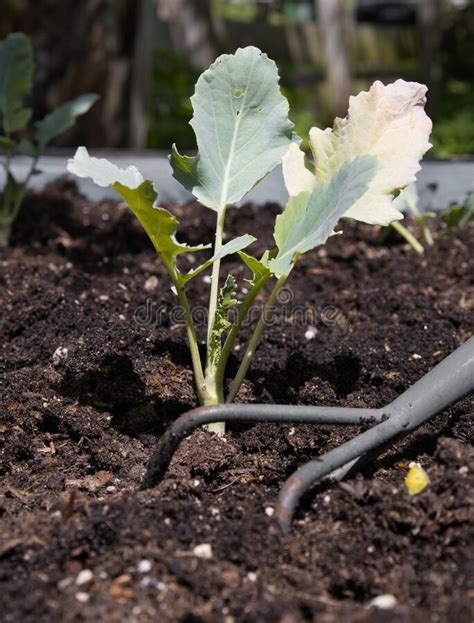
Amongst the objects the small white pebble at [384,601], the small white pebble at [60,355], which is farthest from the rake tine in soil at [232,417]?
the small white pebble at [60,355]

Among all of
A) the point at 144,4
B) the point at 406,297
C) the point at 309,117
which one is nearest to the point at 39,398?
the point at 406,297

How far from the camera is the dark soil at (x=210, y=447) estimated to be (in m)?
0.82

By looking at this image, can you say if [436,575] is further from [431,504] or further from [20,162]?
[20,162]

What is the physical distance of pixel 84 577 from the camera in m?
0.84

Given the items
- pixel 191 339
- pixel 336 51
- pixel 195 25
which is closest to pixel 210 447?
pixel 191 339

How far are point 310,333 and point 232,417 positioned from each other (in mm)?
543

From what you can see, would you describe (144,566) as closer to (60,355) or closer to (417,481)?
(417,481)

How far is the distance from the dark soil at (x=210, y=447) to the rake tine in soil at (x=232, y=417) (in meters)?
0.04

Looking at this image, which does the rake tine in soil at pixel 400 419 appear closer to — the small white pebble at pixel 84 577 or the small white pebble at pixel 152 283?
the small white pebble at pixel 84 577

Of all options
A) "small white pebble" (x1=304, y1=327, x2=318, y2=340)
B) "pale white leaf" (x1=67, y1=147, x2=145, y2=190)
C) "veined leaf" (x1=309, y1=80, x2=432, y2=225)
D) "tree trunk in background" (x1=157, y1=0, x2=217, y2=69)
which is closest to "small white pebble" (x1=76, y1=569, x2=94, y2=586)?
"pale white leaf" (x1=67, y1=147, x2=145, y2=190)

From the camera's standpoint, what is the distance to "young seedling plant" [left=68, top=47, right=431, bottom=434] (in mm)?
1097

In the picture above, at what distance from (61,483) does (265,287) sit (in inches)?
30.1

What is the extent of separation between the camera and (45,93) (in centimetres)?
255

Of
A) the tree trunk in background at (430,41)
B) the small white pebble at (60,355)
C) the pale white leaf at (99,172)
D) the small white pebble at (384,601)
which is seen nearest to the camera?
the small white pebble at (384,601)
